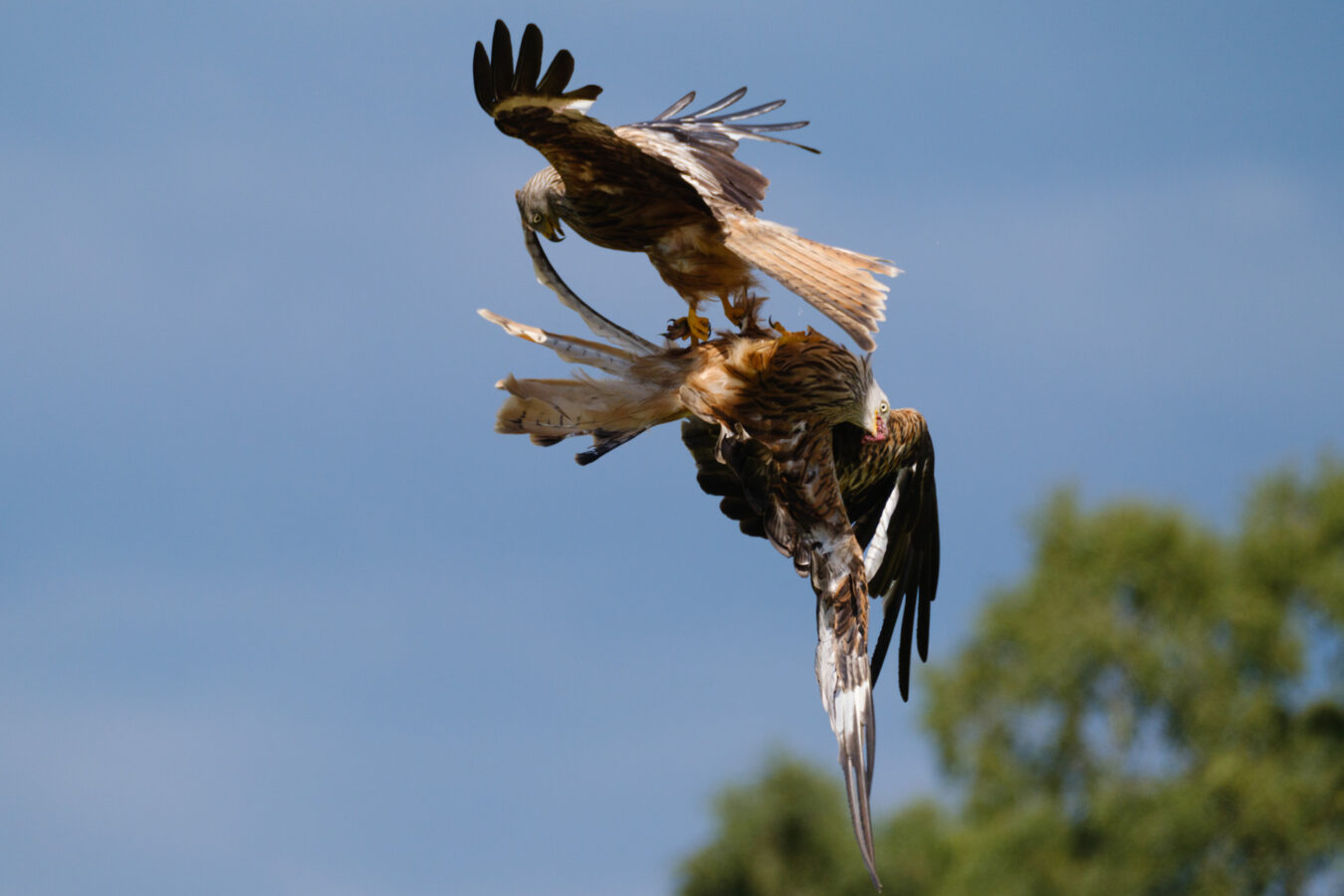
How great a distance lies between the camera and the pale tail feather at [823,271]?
17.3 ft

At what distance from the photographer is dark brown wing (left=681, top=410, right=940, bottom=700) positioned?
6.73 meters

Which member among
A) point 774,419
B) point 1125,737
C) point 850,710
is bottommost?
point 850,710

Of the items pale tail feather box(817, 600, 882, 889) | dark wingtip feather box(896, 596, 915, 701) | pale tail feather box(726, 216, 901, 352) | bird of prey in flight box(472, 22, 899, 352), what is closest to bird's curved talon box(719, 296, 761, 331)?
bird of prey in flight box(472, 22, 899, 352)

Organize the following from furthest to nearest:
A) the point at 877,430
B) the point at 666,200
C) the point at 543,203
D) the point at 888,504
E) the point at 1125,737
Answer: the point at 1125,737 → the point at 888,504 → the point at 877,430 → the point at 543,203 → the point at 666,200

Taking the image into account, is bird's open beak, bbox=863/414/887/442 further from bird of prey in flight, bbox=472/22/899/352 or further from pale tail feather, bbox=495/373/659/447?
pale tail feather, bbox=495/373/659/447

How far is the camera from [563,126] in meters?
5.63

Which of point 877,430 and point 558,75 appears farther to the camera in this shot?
point 877,430

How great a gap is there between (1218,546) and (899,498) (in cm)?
1808

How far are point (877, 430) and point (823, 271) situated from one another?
3.86ft

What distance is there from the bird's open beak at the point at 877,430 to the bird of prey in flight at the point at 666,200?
70 cm

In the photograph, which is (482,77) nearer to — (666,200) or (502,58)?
(502,58)

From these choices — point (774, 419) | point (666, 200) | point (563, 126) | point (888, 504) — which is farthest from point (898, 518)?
point (563, 126)

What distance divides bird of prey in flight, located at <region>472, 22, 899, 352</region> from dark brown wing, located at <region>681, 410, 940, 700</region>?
69 cm

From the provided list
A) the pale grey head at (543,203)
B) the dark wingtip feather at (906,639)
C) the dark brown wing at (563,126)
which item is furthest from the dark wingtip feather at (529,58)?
the dark wingtip feather at (906,639)
